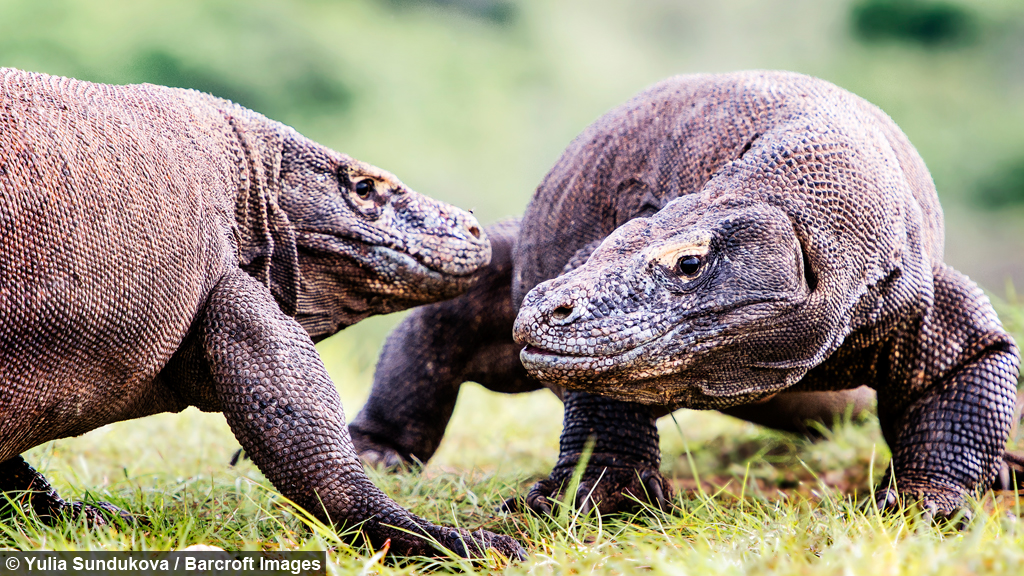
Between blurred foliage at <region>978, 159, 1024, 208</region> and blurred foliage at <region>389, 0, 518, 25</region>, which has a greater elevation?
blurred foliage at <region>389, 0, 518, 25</region>

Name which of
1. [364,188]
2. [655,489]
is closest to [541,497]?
[655,489]

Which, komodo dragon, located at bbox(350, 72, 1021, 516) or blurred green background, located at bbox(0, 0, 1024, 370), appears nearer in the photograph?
komodo dragon, located at bbox(350, 72, 1021, 516)

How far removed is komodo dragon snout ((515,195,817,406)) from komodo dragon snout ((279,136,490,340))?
896 mm

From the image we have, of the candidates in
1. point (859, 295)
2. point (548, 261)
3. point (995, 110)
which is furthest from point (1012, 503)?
point (995, 110)

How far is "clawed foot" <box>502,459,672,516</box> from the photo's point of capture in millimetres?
3219

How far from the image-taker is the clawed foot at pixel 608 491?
322cm

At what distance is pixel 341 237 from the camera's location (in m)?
3.48

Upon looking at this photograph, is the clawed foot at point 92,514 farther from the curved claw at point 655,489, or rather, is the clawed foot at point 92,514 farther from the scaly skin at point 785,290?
the curved claw at point 655,489

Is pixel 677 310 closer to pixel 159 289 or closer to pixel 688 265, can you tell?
pixel 688 265

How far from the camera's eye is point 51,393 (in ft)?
8.49

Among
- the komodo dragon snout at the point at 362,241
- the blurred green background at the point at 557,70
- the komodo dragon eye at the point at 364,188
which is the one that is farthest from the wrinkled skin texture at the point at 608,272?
the blurred green background at the point at 557,70

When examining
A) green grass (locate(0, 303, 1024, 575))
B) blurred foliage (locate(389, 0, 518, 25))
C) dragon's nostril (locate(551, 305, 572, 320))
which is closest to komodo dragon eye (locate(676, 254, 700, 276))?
dragon's nostril (locate(551, 305, 572, 320))

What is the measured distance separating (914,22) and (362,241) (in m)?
11.7

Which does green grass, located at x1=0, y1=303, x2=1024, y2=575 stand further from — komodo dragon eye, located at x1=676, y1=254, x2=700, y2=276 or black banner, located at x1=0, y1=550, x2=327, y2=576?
komodo dragon eye, located at x1=676, y1=254, x2=700, y2=276
